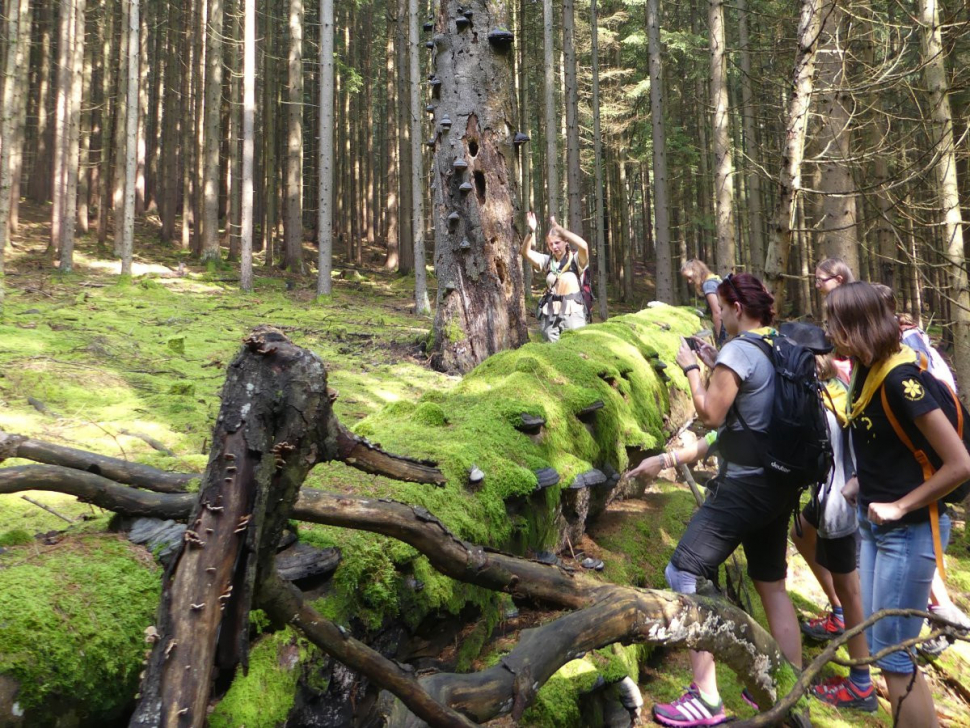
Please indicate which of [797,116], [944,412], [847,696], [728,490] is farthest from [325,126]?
[847,696]

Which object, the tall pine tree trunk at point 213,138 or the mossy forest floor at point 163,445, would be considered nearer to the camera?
the mossy forest floor at point 163,445

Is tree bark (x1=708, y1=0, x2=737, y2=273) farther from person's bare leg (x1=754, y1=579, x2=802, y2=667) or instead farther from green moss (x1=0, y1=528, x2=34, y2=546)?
green moss (x1=0, y1=528, x2=34, y2=546)

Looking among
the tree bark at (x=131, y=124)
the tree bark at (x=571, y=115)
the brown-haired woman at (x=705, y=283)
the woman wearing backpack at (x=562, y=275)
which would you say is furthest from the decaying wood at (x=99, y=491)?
the tree bark at (x=571, y=115)

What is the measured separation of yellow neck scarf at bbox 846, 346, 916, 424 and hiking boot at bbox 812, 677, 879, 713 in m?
1.94

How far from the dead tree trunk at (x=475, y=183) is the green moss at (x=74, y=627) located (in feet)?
19.0

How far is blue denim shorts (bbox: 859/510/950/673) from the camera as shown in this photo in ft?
9.75

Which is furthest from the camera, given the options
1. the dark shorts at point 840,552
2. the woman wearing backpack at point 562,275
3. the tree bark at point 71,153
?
the tree bark at point 71,153

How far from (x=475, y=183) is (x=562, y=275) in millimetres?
1686

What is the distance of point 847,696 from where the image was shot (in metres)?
3.94

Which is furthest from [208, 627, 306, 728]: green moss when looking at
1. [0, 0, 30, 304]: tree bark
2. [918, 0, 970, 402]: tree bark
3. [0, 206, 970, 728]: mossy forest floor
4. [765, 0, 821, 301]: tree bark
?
[0, 0, 30, 304]: tree bark

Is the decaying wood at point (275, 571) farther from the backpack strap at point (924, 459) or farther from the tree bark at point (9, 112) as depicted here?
the tree bark at point (9, 112)

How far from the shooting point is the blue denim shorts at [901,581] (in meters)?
2.97

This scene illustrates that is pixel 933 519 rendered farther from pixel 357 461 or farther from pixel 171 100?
pixel 171 100

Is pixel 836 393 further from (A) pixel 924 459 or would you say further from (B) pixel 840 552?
(A) pixel 924 459
